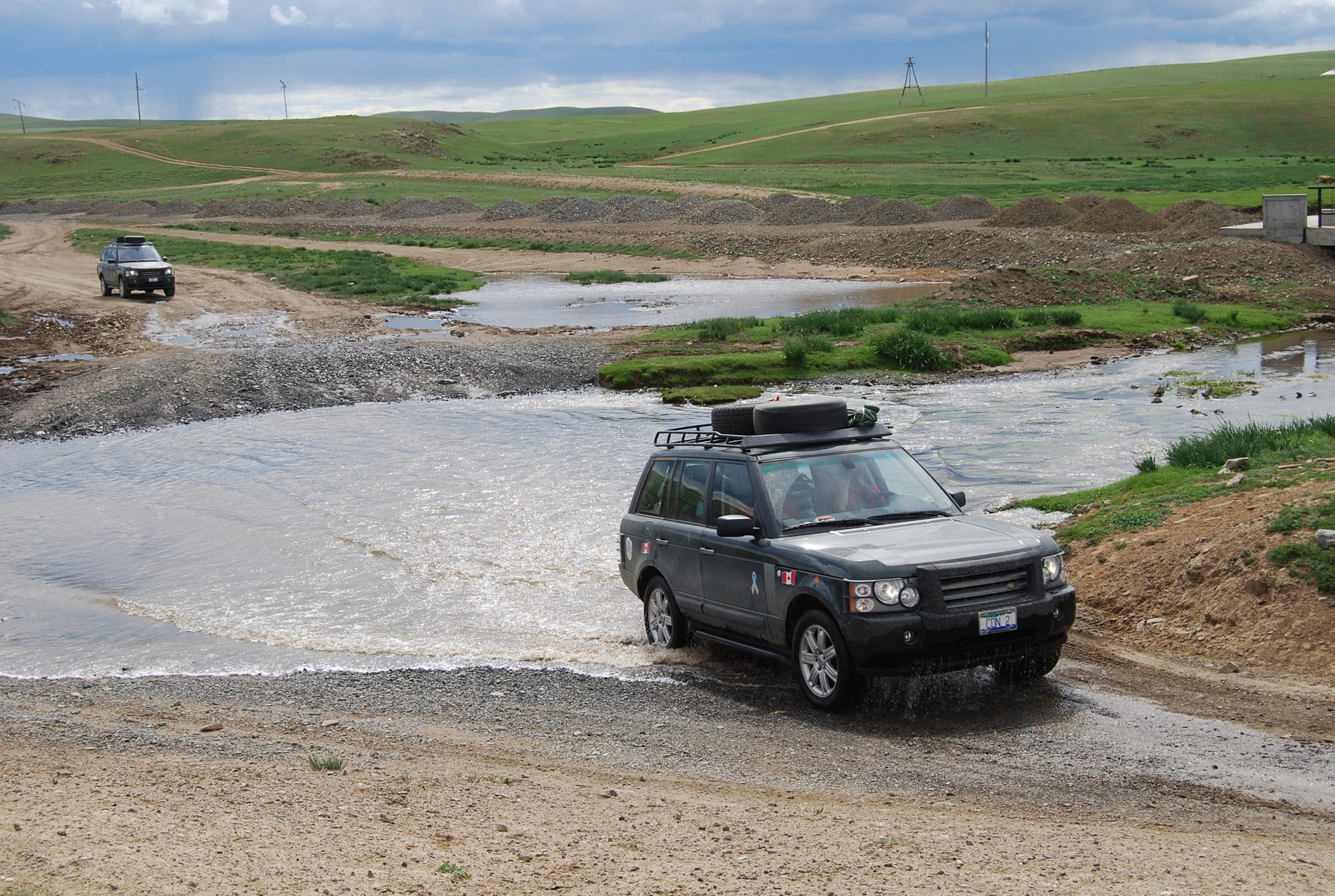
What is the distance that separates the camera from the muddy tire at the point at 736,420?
10.5m

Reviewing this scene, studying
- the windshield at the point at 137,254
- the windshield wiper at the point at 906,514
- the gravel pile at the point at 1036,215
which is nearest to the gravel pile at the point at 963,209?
the gravel pile at the point at 1036,215

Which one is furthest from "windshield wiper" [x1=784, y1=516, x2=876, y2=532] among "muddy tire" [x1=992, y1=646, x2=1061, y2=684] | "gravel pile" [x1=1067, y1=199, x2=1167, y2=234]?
"gravel pile" [x1=1067, y1=199, x2=1167, y2=234]

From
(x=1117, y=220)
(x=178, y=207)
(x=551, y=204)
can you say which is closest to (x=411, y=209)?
(x=551, y=204)

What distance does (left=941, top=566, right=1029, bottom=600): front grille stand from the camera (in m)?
Answer: 8.37

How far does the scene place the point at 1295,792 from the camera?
6.72m

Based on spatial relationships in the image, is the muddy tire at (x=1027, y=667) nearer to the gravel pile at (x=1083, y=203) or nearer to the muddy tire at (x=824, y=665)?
the muddy tire at (x=824, y=665)

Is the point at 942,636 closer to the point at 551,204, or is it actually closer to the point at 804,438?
the point at 804,438

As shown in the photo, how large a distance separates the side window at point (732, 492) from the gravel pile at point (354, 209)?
261ft

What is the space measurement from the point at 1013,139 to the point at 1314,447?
122m

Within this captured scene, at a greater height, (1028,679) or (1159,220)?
(1159,220)

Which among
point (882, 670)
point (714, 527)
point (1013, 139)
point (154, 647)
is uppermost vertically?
point (1013, 139)

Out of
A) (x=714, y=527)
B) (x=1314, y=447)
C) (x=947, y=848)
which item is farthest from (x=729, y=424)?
(x=1314, y=447)

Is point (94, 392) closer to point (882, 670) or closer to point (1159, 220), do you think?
point (882, 670)

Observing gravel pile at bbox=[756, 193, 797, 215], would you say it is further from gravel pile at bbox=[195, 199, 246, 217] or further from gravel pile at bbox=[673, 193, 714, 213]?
gravel pile at bbox=[195, 199, 246, 217]
